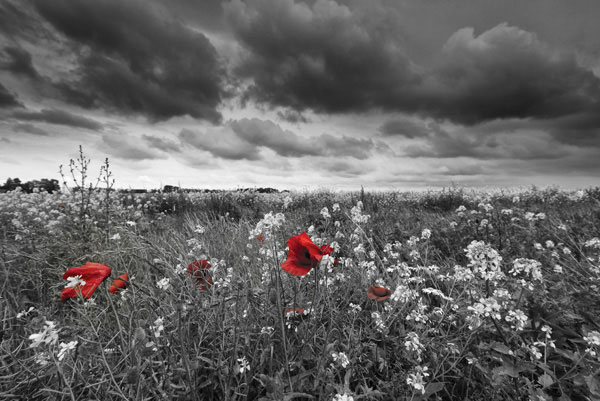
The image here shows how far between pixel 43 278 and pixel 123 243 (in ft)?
3.38

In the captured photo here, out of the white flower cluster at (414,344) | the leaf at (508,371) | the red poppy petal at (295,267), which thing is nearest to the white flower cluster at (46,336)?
the red poppy petal at (295,267)

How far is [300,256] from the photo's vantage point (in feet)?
4.80

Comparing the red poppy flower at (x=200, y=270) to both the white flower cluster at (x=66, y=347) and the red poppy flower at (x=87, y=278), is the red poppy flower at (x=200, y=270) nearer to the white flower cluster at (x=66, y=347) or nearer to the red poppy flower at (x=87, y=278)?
the red poppy flower at (x=87, y=278)

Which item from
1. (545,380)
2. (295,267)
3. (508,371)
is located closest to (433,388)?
(508,371)

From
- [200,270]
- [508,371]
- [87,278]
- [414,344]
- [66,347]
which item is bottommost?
[508,371]

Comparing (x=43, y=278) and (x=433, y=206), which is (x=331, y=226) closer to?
(x=43, y=278)

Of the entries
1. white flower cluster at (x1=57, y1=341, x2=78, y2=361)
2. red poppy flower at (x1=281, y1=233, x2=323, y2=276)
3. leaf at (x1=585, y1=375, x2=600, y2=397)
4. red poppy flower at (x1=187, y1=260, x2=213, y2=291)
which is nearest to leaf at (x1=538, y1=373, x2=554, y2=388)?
leaf at (x1=585, y1=375, x2=600, y2=397)

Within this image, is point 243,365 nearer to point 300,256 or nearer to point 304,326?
point 304,326

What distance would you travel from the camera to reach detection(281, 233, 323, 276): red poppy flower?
1.35 metres

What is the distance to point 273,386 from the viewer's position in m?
1.30

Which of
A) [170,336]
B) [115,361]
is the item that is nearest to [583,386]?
[170,336]

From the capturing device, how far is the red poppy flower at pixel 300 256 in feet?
4.42

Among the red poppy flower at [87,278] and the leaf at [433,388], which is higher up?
the red poppy flower at [87,278]

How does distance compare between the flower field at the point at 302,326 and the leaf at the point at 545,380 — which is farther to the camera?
the leaf at the point at 545,380
